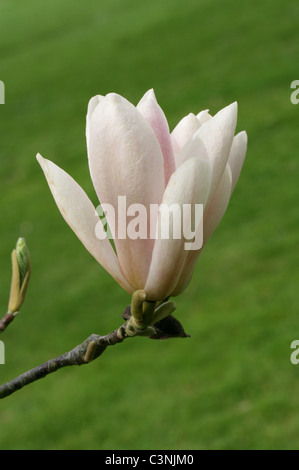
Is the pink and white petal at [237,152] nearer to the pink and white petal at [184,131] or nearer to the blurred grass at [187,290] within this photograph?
the pink and white petal at [184,131]

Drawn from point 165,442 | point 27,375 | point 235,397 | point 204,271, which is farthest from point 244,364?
point 27,375

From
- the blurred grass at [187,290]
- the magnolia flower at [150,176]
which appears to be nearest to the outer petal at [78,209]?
the magnolia flower at [150,176]

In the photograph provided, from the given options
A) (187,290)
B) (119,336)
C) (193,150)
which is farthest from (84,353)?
(187,290)

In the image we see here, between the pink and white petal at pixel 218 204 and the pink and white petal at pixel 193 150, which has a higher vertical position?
the pink and white petal at pixel 193 150

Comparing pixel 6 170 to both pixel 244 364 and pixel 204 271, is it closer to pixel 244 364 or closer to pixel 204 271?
pixel 204 271

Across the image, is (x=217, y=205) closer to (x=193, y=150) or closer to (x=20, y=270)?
(x=193, y=150)

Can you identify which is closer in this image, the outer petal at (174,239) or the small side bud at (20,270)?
the outer petal at (174,239)

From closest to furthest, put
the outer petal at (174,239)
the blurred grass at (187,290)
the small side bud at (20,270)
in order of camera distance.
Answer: the outer petal at (174,239) → the small side bud at (20,270) → the blurred grass at (187,290)
